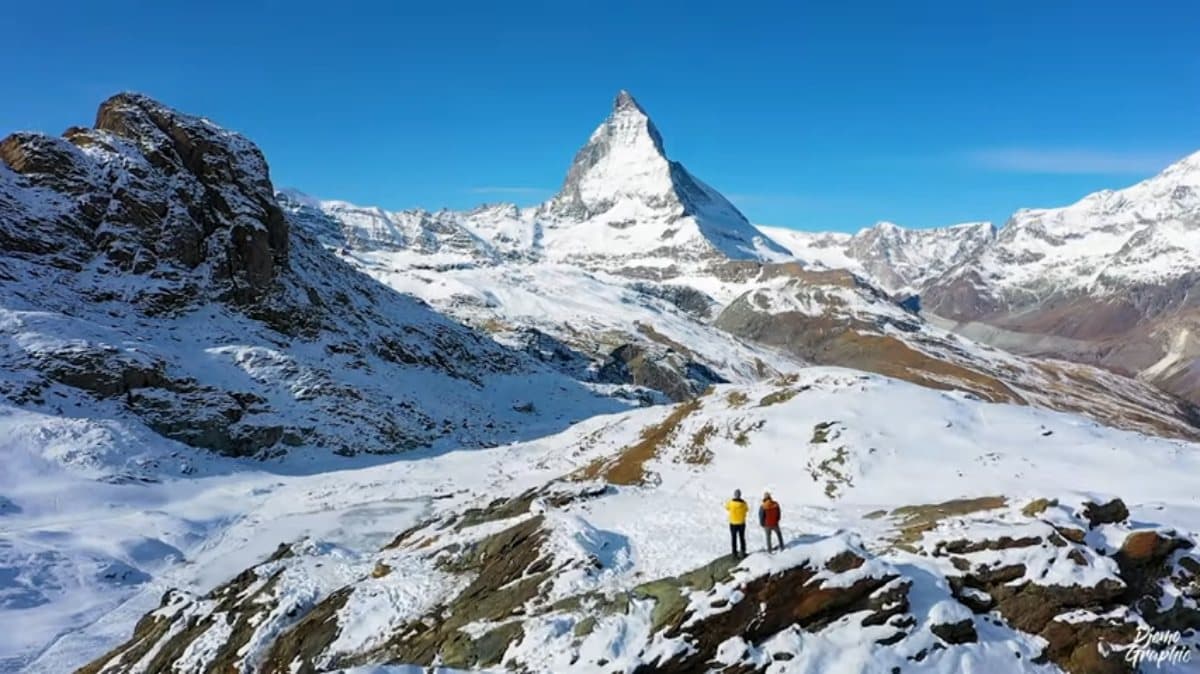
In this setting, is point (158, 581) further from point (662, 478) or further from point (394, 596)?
point (662, 478)

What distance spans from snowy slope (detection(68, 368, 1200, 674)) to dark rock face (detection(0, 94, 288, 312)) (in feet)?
202

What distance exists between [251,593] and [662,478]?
27.6m

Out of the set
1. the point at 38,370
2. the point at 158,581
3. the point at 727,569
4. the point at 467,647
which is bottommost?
the point at 158,581

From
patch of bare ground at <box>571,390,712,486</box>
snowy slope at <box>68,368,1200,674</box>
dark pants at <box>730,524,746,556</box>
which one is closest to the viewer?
snowy slope at <box>68,368,1200,674</box>

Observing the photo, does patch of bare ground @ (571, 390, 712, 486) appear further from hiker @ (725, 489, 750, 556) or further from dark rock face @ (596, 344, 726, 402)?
dark rock face @ (596, 344, 726, 402)

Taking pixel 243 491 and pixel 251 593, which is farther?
pixel 243 491

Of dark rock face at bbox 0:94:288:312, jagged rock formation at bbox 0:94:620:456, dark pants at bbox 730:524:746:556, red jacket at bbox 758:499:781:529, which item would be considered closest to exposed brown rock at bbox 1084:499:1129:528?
red jacket at bbox 758:499:781:529

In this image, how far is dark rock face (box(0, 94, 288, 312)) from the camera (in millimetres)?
80312

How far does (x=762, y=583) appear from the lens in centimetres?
1814

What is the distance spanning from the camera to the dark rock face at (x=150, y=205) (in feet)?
263

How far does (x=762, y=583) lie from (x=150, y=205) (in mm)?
93670

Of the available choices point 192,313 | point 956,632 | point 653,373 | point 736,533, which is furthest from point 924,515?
A: point 653,373

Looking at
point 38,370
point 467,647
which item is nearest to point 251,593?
point 467,647

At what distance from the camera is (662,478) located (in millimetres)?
47750
